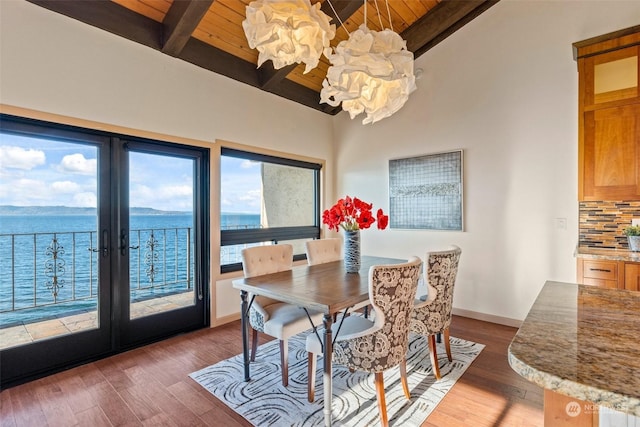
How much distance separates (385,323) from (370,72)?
4.87ft

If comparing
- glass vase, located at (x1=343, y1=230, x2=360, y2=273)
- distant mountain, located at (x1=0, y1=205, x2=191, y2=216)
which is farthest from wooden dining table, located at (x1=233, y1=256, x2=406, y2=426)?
distant mountain, located at (x1=0, y1=205, x2=191, y2=216)

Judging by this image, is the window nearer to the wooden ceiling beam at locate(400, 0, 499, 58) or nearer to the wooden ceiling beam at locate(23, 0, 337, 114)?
the wooden ceiling beam at locate(23, 0, 337, 114)

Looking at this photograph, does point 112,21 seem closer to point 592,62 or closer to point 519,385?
point 592,62

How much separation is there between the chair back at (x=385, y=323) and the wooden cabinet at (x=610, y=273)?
1.75 meters

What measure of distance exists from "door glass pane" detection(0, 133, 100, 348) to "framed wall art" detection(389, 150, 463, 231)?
11.3 feet

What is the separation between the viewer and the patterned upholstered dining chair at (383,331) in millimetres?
1773

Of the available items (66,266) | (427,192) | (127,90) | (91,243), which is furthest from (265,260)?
(427,192)

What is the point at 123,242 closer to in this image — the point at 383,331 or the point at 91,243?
the point at 91,243

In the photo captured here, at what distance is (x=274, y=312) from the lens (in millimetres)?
2510

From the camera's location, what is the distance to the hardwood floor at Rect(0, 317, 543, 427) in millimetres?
1961

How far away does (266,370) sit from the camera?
254cm

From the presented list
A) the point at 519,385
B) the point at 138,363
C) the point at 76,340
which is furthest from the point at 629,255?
the point at 76,340

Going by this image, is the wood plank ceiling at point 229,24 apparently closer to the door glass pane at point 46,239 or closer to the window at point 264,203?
the window at point 264,203

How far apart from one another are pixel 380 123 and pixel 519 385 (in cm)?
344
